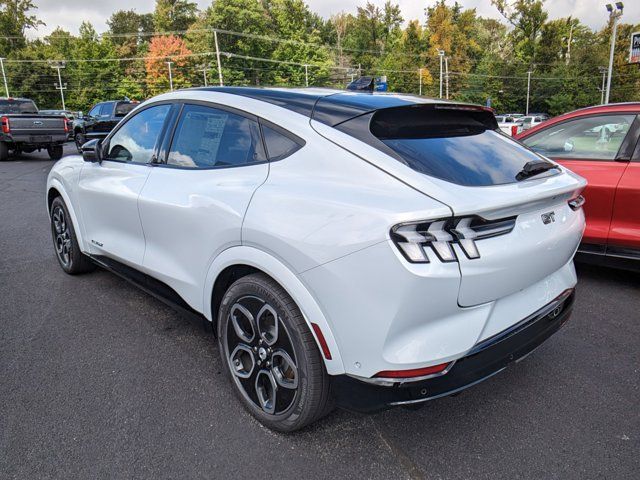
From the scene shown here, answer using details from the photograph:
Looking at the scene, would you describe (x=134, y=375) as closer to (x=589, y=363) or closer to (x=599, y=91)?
(x=589, y=363)

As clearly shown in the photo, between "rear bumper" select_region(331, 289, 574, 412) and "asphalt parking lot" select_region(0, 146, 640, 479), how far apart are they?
41cm

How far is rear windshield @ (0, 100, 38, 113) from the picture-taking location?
17006mm

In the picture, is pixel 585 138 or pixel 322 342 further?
pixel 585 138

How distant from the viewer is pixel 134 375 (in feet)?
9.75

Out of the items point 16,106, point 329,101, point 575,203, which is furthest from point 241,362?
point 16,106

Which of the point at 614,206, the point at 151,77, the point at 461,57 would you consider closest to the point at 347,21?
the point at 461,57

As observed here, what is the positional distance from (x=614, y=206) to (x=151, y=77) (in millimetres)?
78305

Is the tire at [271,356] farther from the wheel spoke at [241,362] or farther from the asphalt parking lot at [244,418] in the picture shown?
the asphalt parking lot at [244,418]

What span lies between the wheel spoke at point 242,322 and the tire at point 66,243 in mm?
2483

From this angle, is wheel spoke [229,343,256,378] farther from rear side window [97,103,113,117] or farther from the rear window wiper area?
rear side window [97,103,113,117]

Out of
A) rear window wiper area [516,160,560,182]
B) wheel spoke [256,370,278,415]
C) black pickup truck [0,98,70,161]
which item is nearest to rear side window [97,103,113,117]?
black pickup truck [0,98,70,161]

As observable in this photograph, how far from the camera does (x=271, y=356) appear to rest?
2.38 metres

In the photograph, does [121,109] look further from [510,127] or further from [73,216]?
[73,216]

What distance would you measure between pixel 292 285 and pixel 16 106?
19.5 metres
